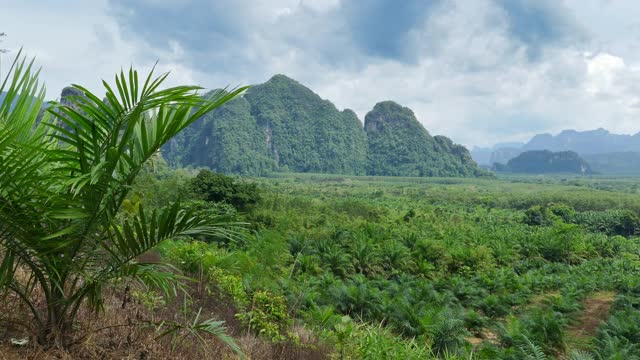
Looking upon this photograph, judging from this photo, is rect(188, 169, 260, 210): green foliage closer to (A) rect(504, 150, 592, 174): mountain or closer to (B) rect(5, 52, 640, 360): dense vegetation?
(B) rect(5, 52, 640, 360): dense vegetation

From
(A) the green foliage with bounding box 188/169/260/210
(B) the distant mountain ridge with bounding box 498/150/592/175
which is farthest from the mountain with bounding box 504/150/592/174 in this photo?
(A) the green foliage with bounding box 188/169/260/210

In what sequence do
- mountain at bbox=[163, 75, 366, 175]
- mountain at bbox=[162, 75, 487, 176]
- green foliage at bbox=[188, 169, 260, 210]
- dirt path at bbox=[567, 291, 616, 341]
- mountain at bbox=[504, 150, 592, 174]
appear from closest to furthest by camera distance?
1. dirt path at bbox=[567, 291, 616, 341]
2. green foliage at bbox=[188, 169, 260, 210]
3. mountain at bbox=[163, 75, 366, 175]
4. mountain at bbox=[162, 75, 487, 176]
5. mountain at bbox=[504, 150, 592, 174]

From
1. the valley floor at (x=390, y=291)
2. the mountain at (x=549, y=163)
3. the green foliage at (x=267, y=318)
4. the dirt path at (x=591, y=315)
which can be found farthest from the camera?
the mountain at (x=549, y=163)

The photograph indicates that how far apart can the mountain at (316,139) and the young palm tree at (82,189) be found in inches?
3784

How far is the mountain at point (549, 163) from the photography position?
162625mm

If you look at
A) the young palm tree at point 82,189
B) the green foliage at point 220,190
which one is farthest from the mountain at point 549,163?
the young palm tree at point 82,189

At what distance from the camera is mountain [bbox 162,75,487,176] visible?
338ft

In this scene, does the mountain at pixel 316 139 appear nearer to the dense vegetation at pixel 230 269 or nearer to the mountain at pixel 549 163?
the mountain at pixel 549 163

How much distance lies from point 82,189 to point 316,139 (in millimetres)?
113073

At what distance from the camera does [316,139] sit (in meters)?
115

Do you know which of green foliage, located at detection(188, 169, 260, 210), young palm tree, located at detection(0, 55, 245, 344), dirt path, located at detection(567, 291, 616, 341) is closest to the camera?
young palm tree, located at detection(0, 55, 245, 344)

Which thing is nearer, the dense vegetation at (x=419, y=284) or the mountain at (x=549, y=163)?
the dense vegetation at (x=419, y=284)

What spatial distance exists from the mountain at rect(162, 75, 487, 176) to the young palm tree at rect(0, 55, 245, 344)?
96.1 meters

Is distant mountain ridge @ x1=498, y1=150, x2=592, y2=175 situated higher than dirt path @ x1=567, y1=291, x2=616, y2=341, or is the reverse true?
distant mountain ridge @ x1=498, y1=150, x2=592, y2=175
